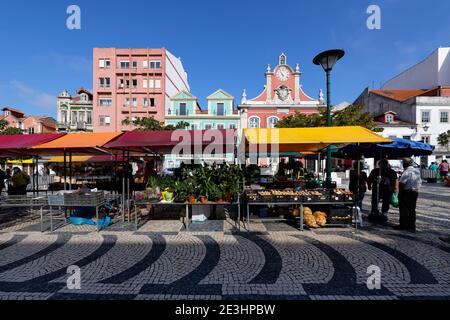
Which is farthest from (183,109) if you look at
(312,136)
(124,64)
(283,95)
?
(312,136)

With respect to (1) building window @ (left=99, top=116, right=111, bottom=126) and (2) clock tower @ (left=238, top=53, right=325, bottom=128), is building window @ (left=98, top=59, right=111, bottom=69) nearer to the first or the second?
(1) building window @ (left=99, top=116, right=111, bottom=126)

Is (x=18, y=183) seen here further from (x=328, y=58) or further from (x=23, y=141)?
(x=328, y=58)

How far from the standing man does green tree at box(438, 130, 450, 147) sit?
32.0 meters

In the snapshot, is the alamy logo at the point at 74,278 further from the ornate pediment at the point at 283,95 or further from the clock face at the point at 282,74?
the clock face at the point at 282,74

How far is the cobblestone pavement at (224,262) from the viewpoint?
3146 mm

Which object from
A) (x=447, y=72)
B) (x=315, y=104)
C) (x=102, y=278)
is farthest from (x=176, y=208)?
(x=447, y=72)

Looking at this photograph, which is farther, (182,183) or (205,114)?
(205,114)

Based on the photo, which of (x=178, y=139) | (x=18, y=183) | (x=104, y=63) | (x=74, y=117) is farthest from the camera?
(x=74, y=117)

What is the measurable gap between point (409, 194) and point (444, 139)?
106ft

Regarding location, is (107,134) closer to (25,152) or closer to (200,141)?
(200,141)

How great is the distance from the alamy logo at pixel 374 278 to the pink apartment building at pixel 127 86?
3460 cm

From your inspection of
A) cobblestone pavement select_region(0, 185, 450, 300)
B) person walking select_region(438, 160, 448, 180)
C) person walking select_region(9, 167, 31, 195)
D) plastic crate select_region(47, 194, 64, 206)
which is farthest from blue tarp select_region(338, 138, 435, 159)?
person walking select_region(438, 160, 448, 180)

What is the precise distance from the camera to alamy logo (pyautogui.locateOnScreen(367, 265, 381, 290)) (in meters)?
3.23

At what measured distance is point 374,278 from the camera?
3418mm
